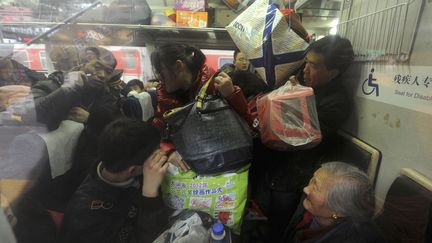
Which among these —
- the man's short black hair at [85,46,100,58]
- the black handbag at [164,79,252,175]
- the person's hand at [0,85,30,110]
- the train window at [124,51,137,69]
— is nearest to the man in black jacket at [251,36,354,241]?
the black handbag at [164,79,252,175]

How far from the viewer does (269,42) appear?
1021mm

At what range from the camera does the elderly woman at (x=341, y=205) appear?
751mm

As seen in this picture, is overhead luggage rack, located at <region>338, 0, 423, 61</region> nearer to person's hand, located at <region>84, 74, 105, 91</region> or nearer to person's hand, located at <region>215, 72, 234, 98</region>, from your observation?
person's hand, located at <region>215, 72, 234, 98</region>

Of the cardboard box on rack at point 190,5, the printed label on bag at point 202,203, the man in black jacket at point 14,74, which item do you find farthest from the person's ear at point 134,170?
the cardboard box on rack at point 190,5

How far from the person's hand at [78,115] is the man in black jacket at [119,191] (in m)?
0.25

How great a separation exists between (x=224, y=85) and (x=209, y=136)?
210 mm

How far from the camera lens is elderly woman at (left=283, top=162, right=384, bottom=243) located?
2.46 feet

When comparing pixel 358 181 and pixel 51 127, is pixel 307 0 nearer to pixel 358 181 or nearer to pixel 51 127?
pixel 358 181

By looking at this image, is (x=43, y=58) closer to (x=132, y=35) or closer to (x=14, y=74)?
(x=14, y=74)

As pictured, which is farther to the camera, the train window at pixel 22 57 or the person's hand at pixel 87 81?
the person's hand at pixel 87 81

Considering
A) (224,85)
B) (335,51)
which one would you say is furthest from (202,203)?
(335,51)

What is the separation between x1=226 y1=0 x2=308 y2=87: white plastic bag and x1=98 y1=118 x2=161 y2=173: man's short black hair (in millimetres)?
564

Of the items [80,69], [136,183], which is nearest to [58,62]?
[80,69]

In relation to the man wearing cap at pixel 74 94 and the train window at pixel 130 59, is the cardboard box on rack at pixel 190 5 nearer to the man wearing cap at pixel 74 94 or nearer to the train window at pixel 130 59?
the train window at pixel 130 59
